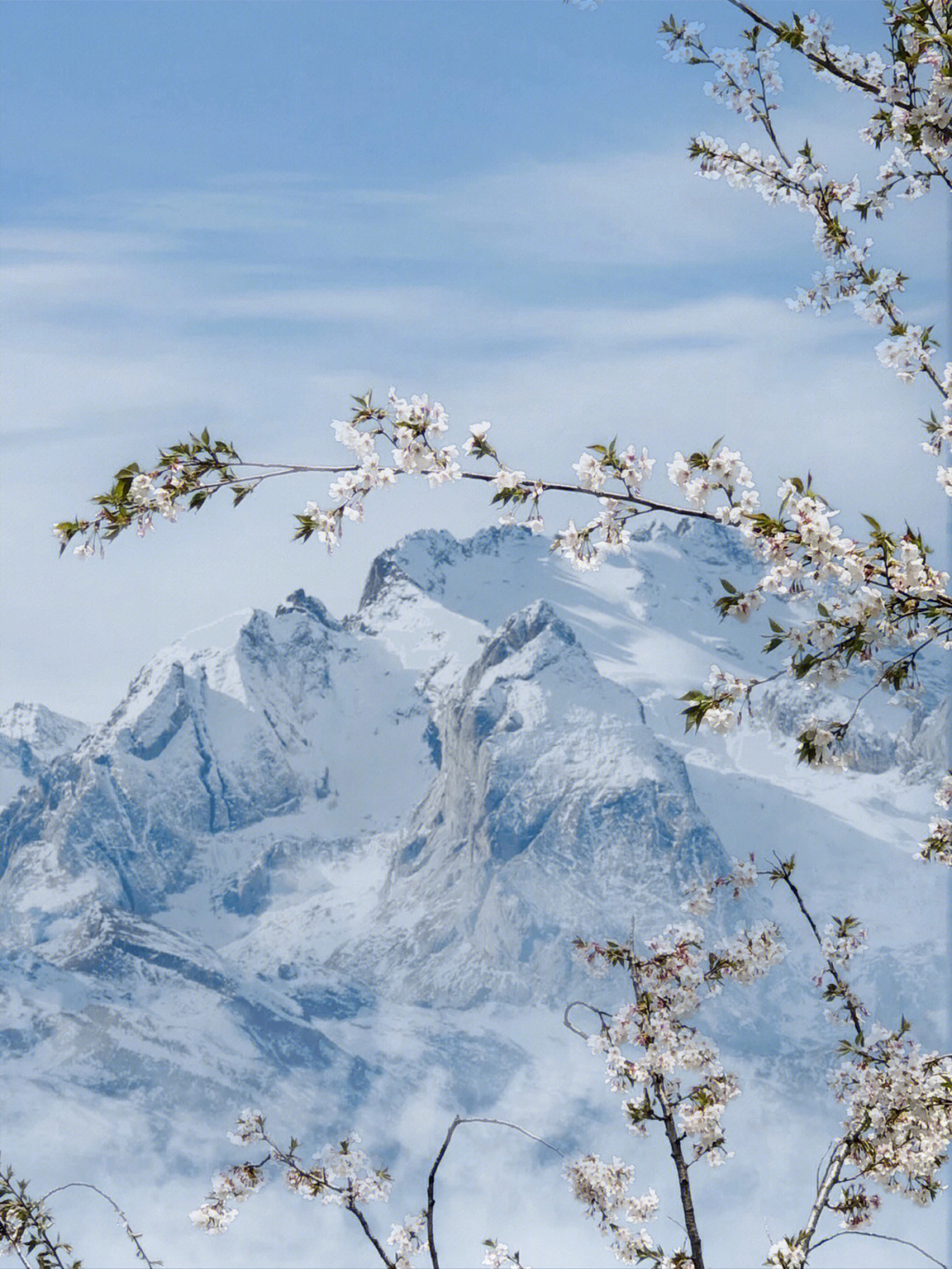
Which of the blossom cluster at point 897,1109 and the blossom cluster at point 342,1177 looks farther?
the blossom cluster at point 342,1177

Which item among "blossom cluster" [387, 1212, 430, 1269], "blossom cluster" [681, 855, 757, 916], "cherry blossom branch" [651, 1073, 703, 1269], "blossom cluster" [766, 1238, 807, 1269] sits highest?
"blossom cluster" [681, 855, 757, 916]

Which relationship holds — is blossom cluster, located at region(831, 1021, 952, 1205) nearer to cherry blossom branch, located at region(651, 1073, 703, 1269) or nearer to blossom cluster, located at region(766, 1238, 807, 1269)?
blossom cluster, located at region(766, 1238, 807, 1269)

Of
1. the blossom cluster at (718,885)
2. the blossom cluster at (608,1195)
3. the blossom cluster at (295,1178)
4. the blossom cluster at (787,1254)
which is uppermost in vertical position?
the blossom cluster at (718,885)

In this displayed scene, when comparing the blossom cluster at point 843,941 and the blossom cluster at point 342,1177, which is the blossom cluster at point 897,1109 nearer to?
the blossom cluster at point 843,941

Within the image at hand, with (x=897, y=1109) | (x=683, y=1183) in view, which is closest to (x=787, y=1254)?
(x=683, y=1183)

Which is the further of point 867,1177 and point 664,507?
point 867,1177

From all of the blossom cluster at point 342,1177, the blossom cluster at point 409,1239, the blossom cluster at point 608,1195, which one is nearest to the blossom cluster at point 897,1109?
the blossom cluster at point 608,1195

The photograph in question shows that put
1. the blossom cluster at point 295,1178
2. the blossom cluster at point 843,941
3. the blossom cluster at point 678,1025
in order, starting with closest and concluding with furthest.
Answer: the blossom cluster at point 678,1025
the blossom cluster at point 295,1178
the blossom cluster at point 843,941

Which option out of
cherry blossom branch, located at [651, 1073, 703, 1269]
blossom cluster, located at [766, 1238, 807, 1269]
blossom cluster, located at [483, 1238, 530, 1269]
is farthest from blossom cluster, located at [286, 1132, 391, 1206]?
blossom cluster, located at [766, 1238, 807, 1269]

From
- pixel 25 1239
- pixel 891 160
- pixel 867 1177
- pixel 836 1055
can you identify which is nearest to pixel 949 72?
pixel 891 160

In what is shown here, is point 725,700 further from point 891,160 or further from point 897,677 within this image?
point 891,160

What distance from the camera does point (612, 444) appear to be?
481cm

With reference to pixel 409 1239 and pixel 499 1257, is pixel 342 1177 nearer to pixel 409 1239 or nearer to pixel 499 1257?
pixel 409 1239

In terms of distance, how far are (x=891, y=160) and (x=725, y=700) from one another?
11.3ft
